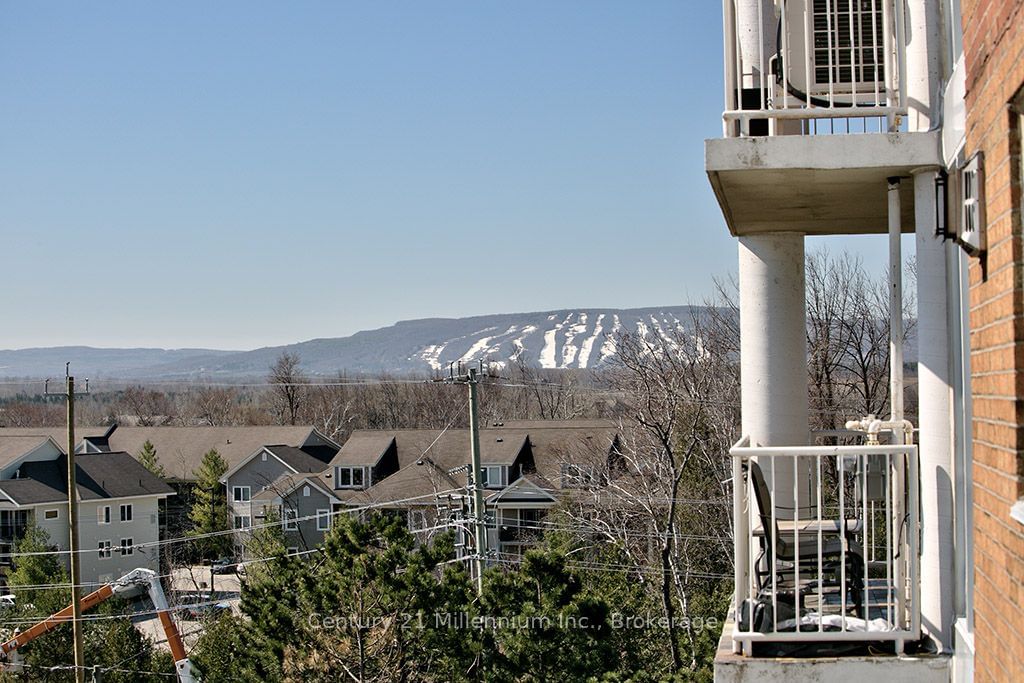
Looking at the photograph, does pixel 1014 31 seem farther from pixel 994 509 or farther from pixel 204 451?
pixel 204 451

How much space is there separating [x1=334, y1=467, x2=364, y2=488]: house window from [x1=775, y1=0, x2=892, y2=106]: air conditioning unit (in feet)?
139

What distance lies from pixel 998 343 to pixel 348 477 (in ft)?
149

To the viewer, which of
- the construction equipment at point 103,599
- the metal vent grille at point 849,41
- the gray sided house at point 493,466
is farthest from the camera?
the gray sided house at point 493,466

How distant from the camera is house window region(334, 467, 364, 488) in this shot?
157 feet

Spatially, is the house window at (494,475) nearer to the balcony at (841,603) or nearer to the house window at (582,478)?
the house window at (582,478)

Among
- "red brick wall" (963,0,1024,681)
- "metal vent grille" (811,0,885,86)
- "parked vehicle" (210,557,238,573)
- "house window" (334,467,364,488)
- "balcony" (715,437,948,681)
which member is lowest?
"parked vehicle" (210,557,238,573)

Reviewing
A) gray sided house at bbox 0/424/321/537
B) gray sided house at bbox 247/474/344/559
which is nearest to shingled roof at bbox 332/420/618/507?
gray sided house at bbox 247/474/344/559

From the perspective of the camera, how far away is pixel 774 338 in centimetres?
724

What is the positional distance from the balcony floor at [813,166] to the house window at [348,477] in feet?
140

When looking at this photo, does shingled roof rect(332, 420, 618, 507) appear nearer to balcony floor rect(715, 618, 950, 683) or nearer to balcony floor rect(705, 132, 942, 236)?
balcony floor rect(705, 132, 942, 236)

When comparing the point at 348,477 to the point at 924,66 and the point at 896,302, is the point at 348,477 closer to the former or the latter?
the point at 896,302

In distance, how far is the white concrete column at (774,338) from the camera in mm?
7238

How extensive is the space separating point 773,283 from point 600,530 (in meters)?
19.9

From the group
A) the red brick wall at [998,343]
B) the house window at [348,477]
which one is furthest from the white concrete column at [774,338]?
the house window at [348,477]
